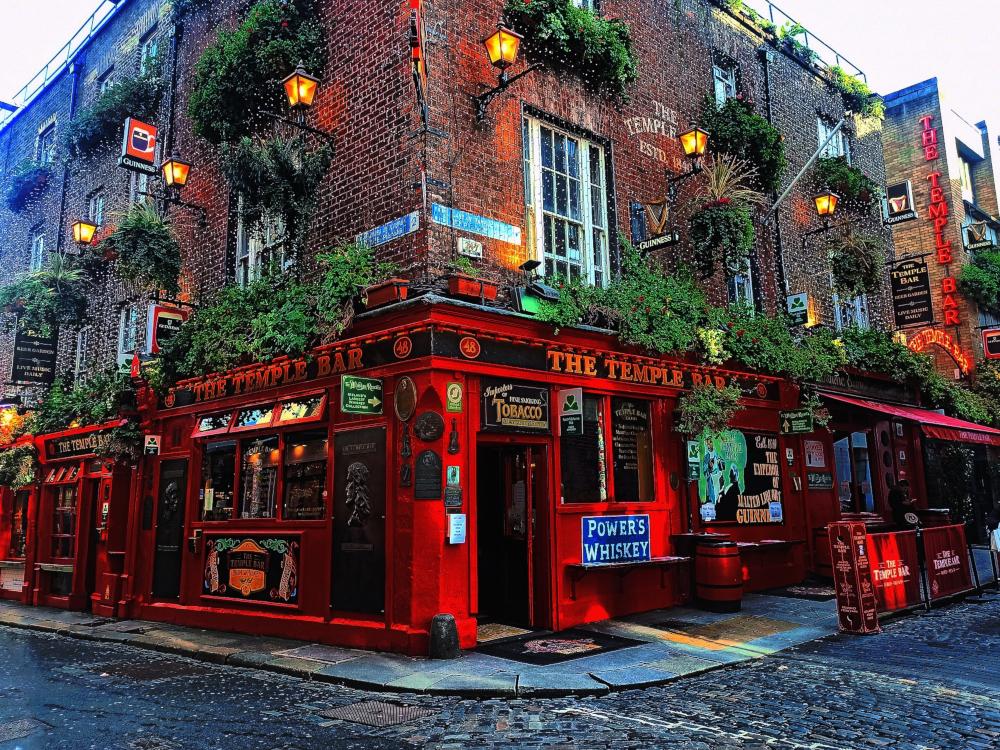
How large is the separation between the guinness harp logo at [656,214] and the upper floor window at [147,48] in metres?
11.8

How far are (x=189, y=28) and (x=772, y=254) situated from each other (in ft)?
43.8

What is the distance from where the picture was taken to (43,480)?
16453 mm

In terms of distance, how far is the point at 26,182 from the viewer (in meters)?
19.7

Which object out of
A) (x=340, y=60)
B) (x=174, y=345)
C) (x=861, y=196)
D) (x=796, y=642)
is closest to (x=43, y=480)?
(x=174, y=345)

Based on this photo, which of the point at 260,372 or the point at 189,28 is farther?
the point at 189,28

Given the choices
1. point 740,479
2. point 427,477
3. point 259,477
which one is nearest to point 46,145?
point 259,477

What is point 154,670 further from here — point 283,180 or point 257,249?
point 283,180

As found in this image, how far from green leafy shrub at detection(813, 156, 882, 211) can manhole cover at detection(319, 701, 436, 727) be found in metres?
15.8

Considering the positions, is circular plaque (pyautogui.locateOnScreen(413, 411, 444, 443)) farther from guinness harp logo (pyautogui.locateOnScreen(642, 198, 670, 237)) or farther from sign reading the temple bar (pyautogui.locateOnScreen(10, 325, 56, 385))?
sign reading the temple bar (pyautogui.locateOnScreen(10, 325, 56, 385))

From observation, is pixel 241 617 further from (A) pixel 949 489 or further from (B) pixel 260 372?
(A) pixel 949 489

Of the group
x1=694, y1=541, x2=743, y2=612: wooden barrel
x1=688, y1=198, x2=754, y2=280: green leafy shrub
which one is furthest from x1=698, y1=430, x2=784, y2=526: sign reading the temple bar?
x1=688, y1=198, x2=754, y2=280: green leafy shrub

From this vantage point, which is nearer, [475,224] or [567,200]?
[475,224]

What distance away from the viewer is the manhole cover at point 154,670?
7.93m

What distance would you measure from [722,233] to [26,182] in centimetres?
1887
